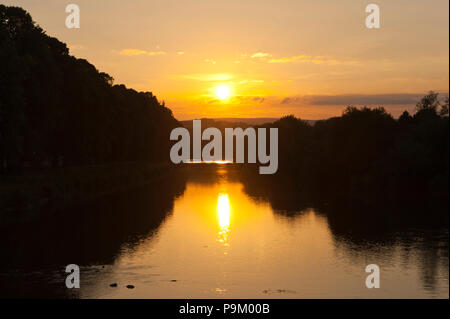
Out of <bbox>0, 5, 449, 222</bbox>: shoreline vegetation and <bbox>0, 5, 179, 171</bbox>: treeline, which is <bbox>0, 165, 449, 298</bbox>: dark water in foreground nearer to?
<bbox>0, 5, 449, 222</bbox>: shoreline vegetation

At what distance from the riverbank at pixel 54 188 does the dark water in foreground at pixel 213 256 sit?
13.2 feet

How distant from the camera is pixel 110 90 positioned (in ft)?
335

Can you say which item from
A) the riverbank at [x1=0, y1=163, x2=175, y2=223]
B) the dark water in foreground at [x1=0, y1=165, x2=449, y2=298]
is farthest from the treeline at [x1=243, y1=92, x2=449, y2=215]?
the riverbank at [x1=0, y1=163, x2=175, y2=223]

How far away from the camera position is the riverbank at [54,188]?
183 feet

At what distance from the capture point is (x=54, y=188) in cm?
6475

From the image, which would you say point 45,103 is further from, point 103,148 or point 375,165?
point 375,165

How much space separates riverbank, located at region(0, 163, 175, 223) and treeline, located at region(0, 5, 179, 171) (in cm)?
310

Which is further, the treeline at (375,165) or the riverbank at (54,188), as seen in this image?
the treeline at (375,165)

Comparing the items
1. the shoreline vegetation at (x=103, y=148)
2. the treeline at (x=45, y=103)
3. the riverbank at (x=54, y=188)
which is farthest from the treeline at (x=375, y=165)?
the treeline at (x=45, y=103)

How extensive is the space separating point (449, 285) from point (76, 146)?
5849 cm

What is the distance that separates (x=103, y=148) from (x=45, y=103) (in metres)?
21.9

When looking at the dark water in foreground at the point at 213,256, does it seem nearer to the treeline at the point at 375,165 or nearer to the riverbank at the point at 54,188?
the riverbank at the point at 54,188

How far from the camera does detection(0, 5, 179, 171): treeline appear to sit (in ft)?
188
